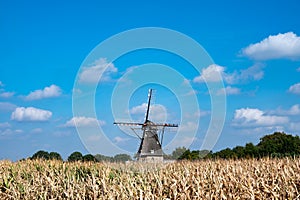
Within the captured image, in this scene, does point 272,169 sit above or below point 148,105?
below

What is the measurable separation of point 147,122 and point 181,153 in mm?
5258

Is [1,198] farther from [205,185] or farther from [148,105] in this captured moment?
[148,105]

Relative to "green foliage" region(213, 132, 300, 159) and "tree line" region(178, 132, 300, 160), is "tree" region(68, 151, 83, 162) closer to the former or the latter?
"tree line" region(178, 132, 300, 160)

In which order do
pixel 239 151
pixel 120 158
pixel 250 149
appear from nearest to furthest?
pixel 120 158 < pixel 239 151 < pixel 250 149

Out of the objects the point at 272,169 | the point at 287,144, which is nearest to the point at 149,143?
the point at 287,144

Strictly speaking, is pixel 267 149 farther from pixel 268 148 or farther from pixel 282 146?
pixel 282 146

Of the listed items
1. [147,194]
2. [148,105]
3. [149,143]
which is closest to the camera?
[147,194]

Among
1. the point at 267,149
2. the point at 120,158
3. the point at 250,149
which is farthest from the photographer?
the point at 250,149

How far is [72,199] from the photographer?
872cm

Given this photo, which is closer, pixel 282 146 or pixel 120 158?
Result: pixel 120 158

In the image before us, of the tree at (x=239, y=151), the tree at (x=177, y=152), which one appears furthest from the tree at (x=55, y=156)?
the tree at (x=239, y=151)

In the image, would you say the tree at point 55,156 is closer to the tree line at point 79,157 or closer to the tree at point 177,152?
the tree line at point 79,157

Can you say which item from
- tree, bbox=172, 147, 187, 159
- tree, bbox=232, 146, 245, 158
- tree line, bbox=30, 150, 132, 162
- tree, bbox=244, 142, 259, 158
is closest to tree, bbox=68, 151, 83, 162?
tree line, bbox=30, 150, 132, 162

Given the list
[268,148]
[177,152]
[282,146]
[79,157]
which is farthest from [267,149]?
[79,157]
